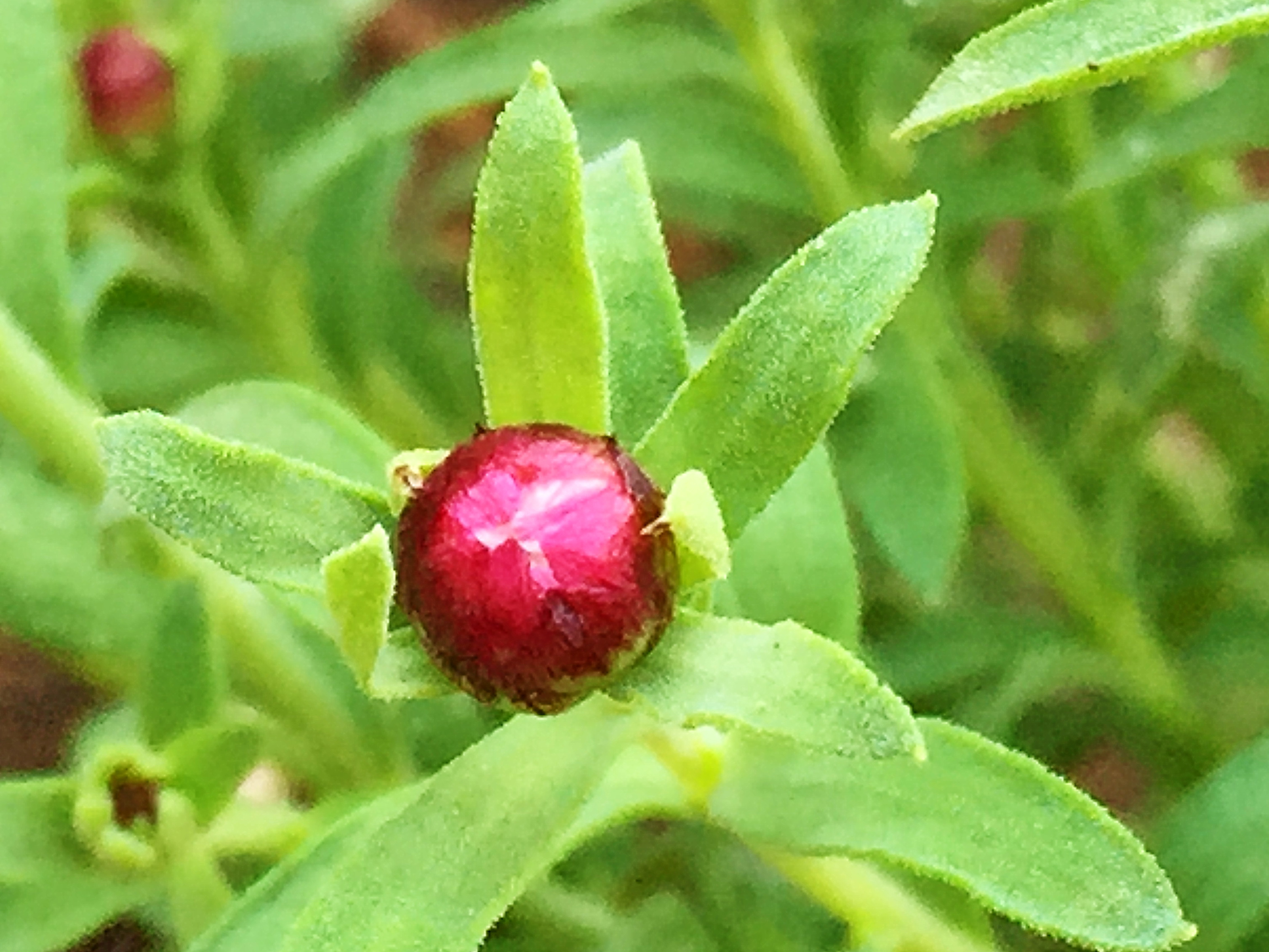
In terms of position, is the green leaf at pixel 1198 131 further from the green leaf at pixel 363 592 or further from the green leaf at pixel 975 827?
the green leaf at pixel 363 592

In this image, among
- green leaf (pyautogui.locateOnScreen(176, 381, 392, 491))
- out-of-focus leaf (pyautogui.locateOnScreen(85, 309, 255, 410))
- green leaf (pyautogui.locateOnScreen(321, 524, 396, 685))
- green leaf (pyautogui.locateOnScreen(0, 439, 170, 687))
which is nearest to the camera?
green leaf (pyautogui.locateOnScreen(321, 524, 396, 685))

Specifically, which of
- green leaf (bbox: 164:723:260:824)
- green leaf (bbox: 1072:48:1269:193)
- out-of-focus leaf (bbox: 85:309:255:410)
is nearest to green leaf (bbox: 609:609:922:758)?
green leaf (bbox: 164:723:260:824)

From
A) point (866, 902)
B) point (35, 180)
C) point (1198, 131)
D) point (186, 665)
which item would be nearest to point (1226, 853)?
point (866, 902)

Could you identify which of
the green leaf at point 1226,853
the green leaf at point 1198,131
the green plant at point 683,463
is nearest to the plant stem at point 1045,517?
the green plant at point 683,463

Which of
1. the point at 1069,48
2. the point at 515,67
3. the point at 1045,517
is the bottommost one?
the point at 1045,517

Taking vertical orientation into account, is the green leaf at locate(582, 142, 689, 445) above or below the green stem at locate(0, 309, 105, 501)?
above

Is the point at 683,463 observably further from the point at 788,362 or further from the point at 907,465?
the point at 907,465

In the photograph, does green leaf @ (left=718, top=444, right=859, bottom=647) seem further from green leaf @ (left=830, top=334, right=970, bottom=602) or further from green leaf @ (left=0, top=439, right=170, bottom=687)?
green leaf @ (left=0, top=439, right=170, bottom=687)
